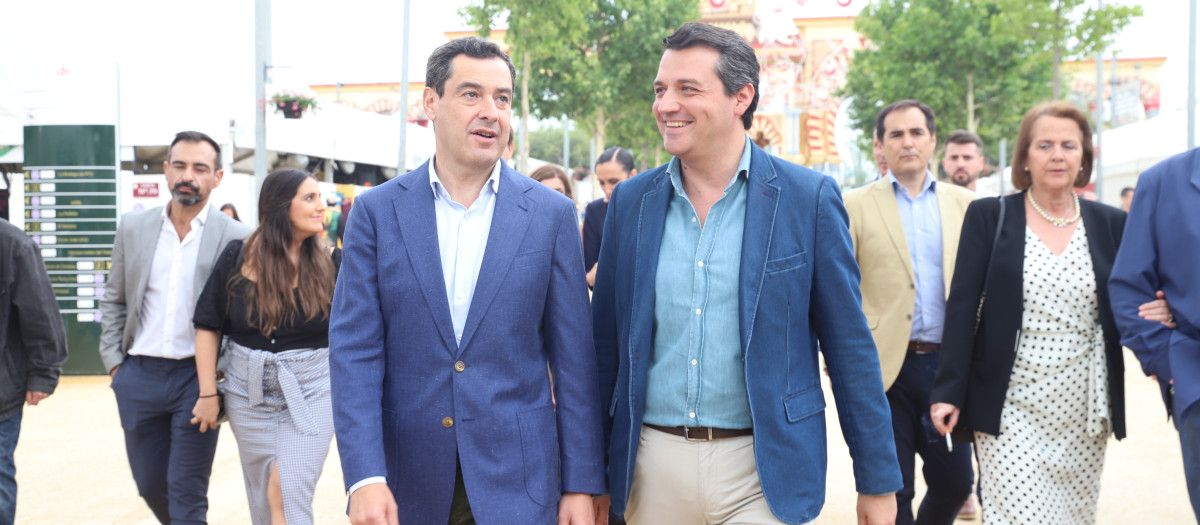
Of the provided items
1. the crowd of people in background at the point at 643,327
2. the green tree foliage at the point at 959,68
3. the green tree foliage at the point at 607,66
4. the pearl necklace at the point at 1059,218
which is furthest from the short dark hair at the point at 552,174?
the green tree foliage at the point at 959,68

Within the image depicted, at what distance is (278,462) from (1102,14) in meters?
20.0

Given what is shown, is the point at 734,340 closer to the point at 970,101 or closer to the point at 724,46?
the point at 724,46

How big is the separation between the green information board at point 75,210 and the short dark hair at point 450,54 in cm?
1017

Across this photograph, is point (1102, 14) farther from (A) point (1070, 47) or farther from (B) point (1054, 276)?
(B) point (1054, 276)

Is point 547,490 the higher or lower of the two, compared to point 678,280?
lower

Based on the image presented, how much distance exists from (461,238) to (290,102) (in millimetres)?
11032

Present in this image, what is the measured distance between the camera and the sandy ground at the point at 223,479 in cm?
625

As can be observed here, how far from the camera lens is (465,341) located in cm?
278

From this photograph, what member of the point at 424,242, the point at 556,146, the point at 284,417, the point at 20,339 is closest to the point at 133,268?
the point at 20,339

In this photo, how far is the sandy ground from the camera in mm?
6254

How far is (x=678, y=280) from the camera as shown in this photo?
9.73ft

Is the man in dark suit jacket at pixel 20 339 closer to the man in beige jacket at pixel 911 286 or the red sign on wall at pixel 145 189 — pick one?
the man in beige jacket at pixel 911 286

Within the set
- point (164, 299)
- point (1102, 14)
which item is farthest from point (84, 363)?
point (1102, 14)

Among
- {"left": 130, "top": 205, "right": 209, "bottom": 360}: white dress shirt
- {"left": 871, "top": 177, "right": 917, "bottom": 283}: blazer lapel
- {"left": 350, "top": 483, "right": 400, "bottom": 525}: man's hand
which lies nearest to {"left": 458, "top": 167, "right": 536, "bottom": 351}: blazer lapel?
{"left": 350, "top": 483, "right": 400, "bottom": 525}: man's hand
